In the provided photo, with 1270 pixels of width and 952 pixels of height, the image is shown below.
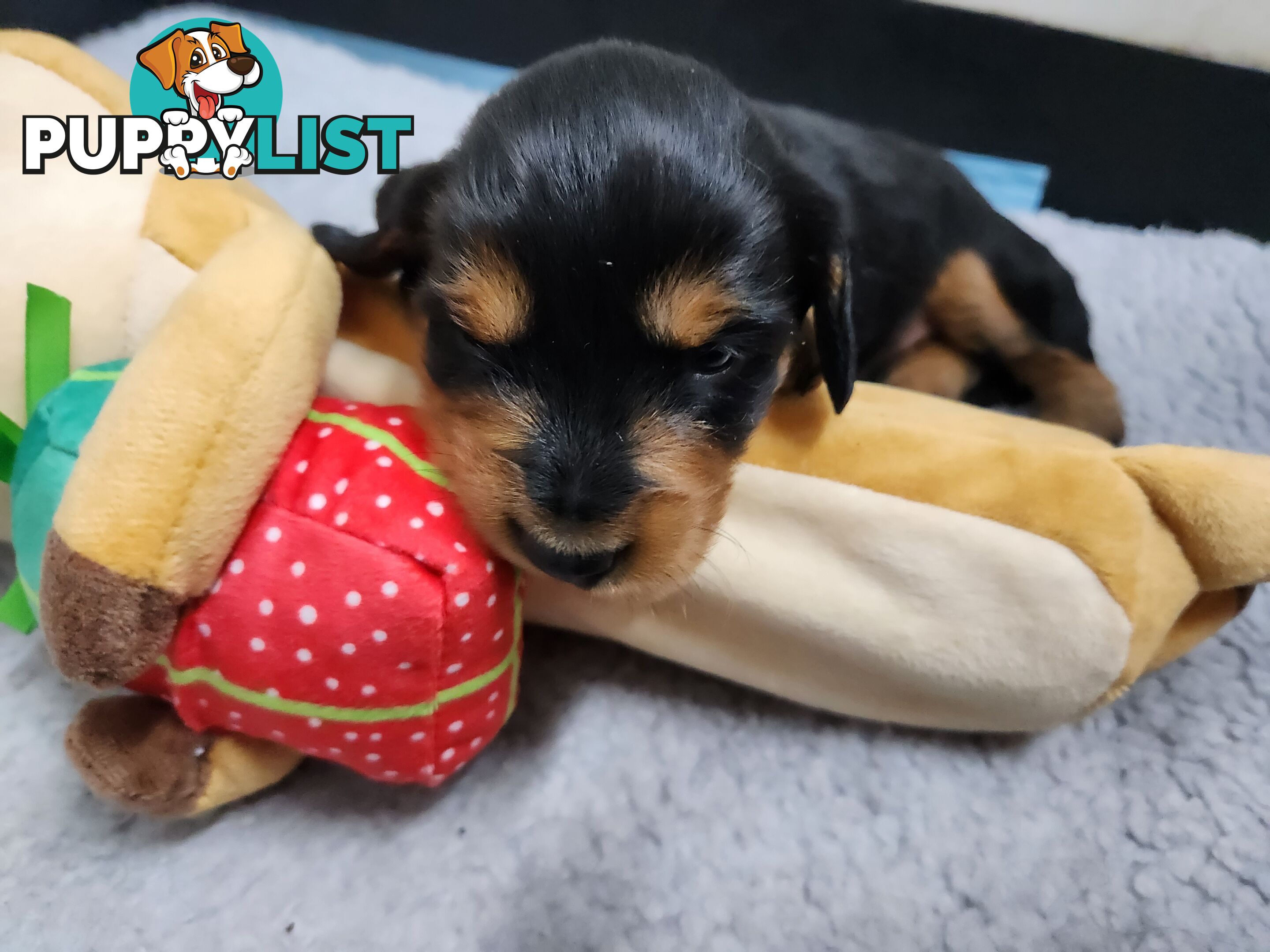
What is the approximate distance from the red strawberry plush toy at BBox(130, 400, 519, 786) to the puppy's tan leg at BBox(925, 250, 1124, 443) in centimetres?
114

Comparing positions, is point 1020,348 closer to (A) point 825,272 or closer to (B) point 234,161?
(A) point 825,272

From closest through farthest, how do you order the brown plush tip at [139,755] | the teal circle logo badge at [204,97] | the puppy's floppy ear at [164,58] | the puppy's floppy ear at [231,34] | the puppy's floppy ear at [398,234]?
the brown plush tip at [139,755], the puppy's floppy ear at [398,234], the teal circle logo badge at [204,97], the puppy's floppy ear at [164,58], the puppy's floppy ear at [231,34]

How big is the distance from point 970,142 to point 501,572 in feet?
7.30

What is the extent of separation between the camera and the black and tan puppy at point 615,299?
0.96 meters

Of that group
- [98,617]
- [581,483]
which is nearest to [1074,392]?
[581,483]

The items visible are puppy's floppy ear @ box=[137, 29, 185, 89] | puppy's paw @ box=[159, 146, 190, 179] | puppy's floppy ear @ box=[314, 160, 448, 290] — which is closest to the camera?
puppy's floppy ear @ box=[314, 160, 448, 290]

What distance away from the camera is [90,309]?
3.87 feet

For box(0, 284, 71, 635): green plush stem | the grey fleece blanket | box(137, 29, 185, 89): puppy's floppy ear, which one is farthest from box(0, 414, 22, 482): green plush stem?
box(137, 29, 185, 89): puppy's floppy ear

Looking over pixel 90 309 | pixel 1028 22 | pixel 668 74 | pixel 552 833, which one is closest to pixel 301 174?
pixel 90 309

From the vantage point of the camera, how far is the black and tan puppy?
96 centimetres

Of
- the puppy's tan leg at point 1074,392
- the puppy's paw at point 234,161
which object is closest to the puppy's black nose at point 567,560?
the puppy's paw at point 234,161

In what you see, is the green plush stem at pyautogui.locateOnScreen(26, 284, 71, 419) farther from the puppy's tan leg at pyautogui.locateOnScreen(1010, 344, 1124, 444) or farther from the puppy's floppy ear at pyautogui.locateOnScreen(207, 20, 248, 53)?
the puppy's tan leg at pyautogui.locateOnScreen(1010, 344, 1124, 444)

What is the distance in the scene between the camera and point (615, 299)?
96 cm

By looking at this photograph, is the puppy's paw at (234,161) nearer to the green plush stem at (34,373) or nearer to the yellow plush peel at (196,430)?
the green plush stem at (34,373)
